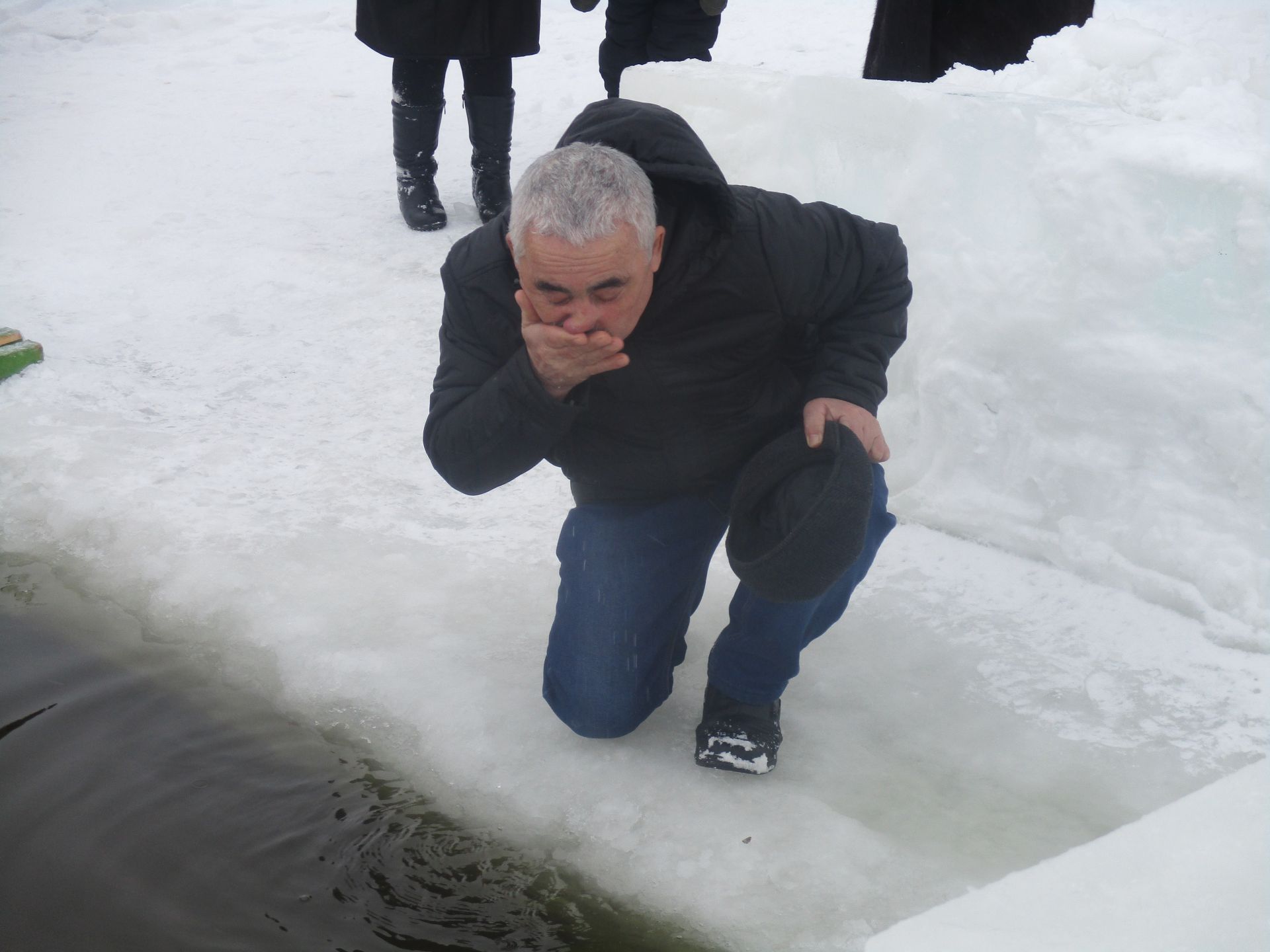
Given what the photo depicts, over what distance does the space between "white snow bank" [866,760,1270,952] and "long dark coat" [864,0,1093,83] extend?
8.68 ft

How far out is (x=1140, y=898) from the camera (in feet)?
4.39

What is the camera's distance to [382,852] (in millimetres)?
1866

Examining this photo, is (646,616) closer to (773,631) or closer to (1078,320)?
(773,631)

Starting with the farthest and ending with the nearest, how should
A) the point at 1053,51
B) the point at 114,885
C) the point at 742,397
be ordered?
the point at 1053,51 < the point at 742,397 < the point at 114,885

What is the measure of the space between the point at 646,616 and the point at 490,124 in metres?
2.76

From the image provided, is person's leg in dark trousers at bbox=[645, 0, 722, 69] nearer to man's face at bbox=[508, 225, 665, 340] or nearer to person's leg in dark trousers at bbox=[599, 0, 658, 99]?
person's leg in dark trousers at bbox=[599, 0, 658, 99]

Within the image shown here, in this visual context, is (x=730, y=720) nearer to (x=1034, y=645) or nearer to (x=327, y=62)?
(x=1034, y=645)

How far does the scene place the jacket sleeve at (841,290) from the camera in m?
1.97

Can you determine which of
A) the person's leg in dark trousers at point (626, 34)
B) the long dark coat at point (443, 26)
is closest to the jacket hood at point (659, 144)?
the long dark coat at point (443, 26)

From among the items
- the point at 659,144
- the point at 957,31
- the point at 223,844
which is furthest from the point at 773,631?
the point at 957,31

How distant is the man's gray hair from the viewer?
65.2 inches

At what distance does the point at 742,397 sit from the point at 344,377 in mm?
1761

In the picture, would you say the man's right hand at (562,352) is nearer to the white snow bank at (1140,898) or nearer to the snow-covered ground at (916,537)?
the snow-covered ground at (916,537)

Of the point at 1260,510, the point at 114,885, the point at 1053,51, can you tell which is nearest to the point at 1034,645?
the point at 1260,510
